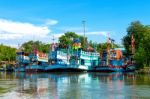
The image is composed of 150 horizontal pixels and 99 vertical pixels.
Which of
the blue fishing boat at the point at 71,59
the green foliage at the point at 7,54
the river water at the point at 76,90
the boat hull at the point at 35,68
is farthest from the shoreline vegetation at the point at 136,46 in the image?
the river water at the point at 76,90

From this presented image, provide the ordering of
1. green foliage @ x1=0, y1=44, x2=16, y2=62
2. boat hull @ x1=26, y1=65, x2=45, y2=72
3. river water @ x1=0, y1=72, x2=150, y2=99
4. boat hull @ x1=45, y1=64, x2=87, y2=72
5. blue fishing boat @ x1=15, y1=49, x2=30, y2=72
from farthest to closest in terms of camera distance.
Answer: green foliage @ x1=0, y1=44, x2=16, y2=62 < blue fishing boat @ x1=15, y1=49, x2=30, y2=72 < boat hull @ x1=26, y1=65, x2=45, y2=72 < boat hull @ x1=45, y1=64, x2=87, y2=72 < river water @ x1=0, y1=72, x2=150, y2=99

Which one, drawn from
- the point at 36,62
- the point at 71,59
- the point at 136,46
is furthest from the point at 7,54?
the point at 136,46

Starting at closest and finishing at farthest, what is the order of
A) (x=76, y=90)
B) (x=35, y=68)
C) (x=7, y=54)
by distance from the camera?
1. (x=76, y=90)
2. (x=35, y=68)
3. (x=7, y=54)

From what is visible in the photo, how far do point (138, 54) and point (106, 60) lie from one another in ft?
44.3

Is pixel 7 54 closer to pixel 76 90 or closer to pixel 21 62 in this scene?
pixel 21 62

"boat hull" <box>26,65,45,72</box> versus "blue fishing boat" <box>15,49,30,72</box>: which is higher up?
"blue fishing boat" <box>15,49,30,72</box>

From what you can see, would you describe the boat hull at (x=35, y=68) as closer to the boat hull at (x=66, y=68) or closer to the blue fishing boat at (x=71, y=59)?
the blue fishing boat at (x=71, y=59)

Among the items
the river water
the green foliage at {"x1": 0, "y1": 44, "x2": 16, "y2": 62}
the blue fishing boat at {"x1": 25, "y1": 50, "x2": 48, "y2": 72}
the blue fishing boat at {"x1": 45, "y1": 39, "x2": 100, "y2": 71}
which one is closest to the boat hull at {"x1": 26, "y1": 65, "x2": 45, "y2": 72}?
the blue fishing boat at {"x1": 25, "y1": 50, "x2": 48, "y2": 72}

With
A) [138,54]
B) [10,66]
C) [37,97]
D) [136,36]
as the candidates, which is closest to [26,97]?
[37,97]

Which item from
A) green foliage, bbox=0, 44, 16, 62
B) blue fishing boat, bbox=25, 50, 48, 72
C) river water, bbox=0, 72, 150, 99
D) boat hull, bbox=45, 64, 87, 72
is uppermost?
green foliage, bbox=0, 44, 16, 62

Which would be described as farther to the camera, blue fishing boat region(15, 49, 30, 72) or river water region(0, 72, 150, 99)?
blue fishing boat region(15, 49, 30, 72)

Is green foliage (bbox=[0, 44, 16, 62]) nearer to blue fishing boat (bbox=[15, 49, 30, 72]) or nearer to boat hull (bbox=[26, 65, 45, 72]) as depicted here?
blue fishing boat (bbox=[15, 49, 30, 72])

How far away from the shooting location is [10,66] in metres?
156

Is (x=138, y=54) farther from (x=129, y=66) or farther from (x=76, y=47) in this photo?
(x=76, y=47)
